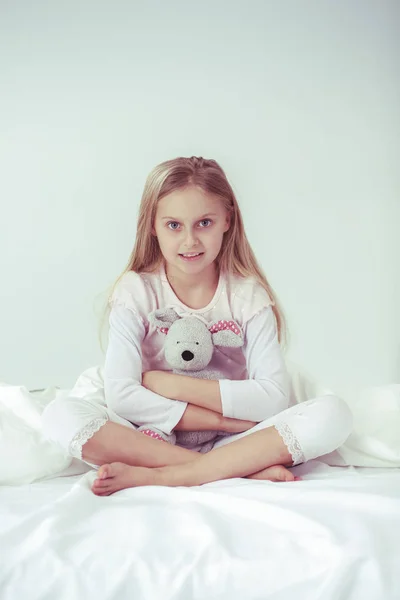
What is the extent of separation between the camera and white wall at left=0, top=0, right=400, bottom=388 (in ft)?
8.81

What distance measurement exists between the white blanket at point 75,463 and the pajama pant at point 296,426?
63mm

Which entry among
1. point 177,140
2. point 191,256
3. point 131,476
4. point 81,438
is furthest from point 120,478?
point 177,140

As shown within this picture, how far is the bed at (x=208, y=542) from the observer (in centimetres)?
100

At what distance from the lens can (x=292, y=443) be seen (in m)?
1.47

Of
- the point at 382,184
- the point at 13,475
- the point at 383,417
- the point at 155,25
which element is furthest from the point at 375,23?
the point at 13,475

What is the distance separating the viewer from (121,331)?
172 centimetres

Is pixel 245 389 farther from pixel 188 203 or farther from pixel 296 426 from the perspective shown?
pixel 188 203

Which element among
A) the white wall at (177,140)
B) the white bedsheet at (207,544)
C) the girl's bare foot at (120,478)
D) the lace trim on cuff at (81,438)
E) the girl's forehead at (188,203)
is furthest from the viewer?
the white wall at (177,140)

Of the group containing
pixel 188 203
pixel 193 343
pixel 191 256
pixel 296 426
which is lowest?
pixel 296 426

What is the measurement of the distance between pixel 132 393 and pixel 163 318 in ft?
0.65

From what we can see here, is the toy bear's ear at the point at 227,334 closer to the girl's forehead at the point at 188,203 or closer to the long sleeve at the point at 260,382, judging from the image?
the long sleeve at the point at 260,382

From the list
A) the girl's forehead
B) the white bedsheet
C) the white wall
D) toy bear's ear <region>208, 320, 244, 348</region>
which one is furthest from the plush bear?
the white wall

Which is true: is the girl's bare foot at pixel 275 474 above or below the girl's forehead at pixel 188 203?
below

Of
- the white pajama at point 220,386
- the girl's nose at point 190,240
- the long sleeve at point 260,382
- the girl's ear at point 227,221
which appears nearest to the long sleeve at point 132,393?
the white pajama at point 220,386
